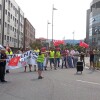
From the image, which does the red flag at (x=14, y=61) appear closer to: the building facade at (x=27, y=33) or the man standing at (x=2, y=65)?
the man standing at (x=2, y=65)

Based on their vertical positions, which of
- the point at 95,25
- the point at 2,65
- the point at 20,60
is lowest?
the point at 2,65

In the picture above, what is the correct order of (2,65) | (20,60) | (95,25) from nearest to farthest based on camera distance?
1. (2,65)
2. (20,60)
3. (95,25)

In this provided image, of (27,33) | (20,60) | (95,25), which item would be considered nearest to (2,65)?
(20,60)

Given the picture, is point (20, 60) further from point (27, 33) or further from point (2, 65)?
point (27, 33)

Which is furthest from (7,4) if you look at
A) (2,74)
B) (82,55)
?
(2,74)

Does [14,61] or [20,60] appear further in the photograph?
[20,60]

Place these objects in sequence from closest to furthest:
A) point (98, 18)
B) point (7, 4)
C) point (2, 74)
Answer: point (2, 74) < point (7, 4) < point (98, 18)

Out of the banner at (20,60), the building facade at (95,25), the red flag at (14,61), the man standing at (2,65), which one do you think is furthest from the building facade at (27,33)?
the man standing at (2,65)

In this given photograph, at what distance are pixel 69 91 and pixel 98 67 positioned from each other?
14404 millimetres

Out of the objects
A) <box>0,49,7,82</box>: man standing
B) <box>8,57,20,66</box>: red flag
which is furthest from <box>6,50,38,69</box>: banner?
<box>0,49,7,82</box>: man standing

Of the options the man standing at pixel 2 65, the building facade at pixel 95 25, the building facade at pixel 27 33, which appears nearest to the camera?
the man standing at pixel 2 65

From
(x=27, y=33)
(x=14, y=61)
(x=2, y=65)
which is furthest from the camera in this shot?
(x=27, y=33)

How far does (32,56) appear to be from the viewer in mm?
23031

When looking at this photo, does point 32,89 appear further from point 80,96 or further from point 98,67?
point 98,67
